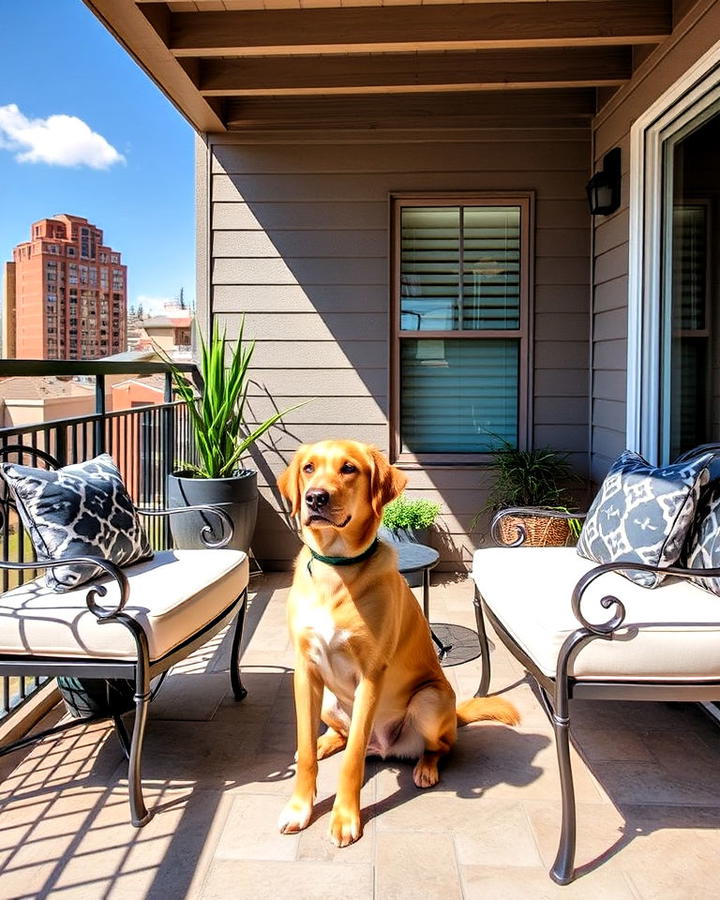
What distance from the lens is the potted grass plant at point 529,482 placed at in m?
4.22

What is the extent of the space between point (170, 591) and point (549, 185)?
11.3 feet

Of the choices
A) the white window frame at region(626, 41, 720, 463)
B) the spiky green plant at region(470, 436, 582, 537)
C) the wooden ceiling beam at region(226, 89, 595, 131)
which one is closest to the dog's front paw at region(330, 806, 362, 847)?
the white window frame at region(626, 41, 720, 463)

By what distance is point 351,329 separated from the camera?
4.64 m

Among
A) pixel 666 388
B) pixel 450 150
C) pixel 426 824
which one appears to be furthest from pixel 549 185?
pixel 426 824

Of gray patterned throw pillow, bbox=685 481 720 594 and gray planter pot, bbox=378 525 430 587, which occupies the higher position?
gray patterned throw pillow, bbox=685 481 720 594

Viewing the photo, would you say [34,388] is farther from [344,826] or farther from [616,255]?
[616,255]

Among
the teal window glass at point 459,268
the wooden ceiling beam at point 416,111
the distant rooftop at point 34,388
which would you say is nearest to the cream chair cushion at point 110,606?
the distant rooftop at point 34,388

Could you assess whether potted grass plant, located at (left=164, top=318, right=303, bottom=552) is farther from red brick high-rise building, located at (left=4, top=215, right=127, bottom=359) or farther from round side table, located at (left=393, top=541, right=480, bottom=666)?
red brick high-rise building, located at (left=4, top=215, right=127, bottom=359)

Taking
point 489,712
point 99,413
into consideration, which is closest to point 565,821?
point 489,712

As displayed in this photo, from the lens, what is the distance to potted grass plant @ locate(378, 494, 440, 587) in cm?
439

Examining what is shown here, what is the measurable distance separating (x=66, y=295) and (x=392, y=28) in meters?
16.7

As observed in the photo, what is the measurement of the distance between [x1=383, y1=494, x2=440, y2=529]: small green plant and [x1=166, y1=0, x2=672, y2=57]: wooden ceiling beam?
7.74 feet

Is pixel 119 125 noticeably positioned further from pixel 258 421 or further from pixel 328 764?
pixel 328 764

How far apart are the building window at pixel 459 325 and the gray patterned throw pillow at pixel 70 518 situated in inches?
99.3
